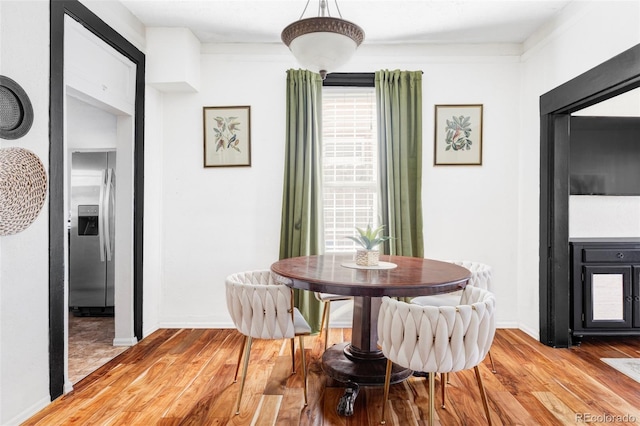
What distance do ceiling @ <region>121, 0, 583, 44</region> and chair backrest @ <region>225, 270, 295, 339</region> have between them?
231cm

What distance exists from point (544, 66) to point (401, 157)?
1.48m

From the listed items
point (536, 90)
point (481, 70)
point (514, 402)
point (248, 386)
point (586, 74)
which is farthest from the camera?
point (481, 70)

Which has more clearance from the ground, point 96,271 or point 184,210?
point 184,210

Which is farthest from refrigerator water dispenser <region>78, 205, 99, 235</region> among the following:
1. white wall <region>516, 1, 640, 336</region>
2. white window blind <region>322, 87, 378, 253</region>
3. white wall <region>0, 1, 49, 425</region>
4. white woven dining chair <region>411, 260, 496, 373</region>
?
white wall <region>516, 1, 640, 336</region>

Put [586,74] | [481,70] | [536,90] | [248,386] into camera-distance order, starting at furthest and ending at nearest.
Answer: [481,70] → [536,90] → [586,74] → [248,386]

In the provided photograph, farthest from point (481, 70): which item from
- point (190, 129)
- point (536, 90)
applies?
point (190, 129)

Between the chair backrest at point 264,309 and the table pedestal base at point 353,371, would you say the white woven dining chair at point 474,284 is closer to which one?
the table pedestal base at point 353,371

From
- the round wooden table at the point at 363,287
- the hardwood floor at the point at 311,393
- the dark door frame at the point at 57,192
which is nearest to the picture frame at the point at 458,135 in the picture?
the round wooden table at the point at 363,287

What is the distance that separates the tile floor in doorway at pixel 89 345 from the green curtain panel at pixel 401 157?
258 centimetres

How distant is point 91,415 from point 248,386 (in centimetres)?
90

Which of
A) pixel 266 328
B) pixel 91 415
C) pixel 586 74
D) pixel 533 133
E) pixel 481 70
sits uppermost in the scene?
pixel 481 70

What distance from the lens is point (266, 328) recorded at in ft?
7.19

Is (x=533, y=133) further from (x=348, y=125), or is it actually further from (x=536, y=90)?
(x=348, y=125)

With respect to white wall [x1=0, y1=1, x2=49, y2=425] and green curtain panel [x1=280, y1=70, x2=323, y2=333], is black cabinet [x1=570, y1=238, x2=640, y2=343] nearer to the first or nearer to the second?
green curtain panel [x1=280, y1=70, x2=323, y2=333]
